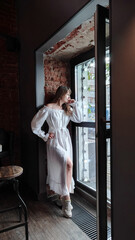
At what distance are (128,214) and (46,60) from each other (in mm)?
2141

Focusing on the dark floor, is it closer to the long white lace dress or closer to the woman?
the woman

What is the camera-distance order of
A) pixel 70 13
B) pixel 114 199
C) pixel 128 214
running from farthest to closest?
pixel 70 13
pixel 114 199
pixel 128 214

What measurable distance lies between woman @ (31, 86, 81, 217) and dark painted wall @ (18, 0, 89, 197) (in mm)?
Answer: 281

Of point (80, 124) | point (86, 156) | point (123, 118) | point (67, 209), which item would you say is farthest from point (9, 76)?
point (123, 118)

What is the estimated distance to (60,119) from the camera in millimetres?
2209

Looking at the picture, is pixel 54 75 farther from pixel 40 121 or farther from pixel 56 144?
pixel 56 144

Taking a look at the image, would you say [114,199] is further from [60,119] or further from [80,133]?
[80,133]

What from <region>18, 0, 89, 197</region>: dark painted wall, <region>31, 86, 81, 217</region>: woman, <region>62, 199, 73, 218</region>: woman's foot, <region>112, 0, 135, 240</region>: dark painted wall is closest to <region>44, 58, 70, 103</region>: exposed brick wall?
<region>18, 0, 89, 197</region>: dark painted wall

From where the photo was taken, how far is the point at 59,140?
7.08 ft

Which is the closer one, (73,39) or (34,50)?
(73,39)

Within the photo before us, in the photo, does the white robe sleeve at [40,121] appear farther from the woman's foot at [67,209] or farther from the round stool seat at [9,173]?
the woman's foot at [67,209]

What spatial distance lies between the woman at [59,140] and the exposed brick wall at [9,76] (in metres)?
1.05

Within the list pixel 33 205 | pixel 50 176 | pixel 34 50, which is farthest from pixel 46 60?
pixel 33 205

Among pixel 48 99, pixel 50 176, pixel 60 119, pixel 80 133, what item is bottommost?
pixel 50 176
